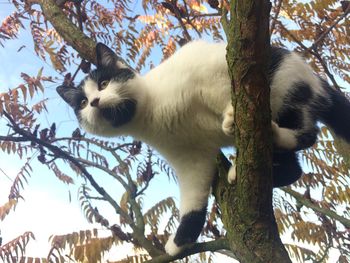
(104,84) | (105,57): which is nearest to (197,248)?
(104,84)

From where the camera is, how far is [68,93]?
9.73 feet

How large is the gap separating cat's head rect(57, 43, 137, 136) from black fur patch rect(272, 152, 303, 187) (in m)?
0.97

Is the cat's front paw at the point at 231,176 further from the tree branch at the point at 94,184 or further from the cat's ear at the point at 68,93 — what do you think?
the cat's ear at the point at 68,93

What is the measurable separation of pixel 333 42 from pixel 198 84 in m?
1.58

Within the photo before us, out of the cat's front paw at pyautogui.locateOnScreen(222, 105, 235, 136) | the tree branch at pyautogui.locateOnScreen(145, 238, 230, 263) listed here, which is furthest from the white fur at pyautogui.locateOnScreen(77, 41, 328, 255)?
the tree branch at pyautogui.locateOnScreen(145, 238, 230, 263)

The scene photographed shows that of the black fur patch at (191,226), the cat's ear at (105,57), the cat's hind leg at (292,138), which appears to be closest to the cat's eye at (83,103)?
the cat's ear at (105,57)

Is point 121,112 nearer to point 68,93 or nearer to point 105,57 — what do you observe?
point 105,57

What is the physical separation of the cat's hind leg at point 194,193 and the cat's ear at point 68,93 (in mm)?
912

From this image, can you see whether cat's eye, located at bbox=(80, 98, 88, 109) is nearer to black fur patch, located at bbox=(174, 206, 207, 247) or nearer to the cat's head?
the cat's head

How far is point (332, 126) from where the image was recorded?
109 inches

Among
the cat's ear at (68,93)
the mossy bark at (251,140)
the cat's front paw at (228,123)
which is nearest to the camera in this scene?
the mossy bark at (251,140)

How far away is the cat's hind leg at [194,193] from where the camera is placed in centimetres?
267

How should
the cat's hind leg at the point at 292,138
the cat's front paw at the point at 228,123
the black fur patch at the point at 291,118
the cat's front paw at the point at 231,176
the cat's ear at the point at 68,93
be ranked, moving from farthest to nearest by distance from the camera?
the cat's ear at the point at 68,93 → the black fur patch at the point at 291,118 → the cat's hind leg at the point at 292,138 → the cat's front paw at the point at 228,123 → the cat's front paw at the point at 231,176

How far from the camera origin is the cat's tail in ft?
8.89
